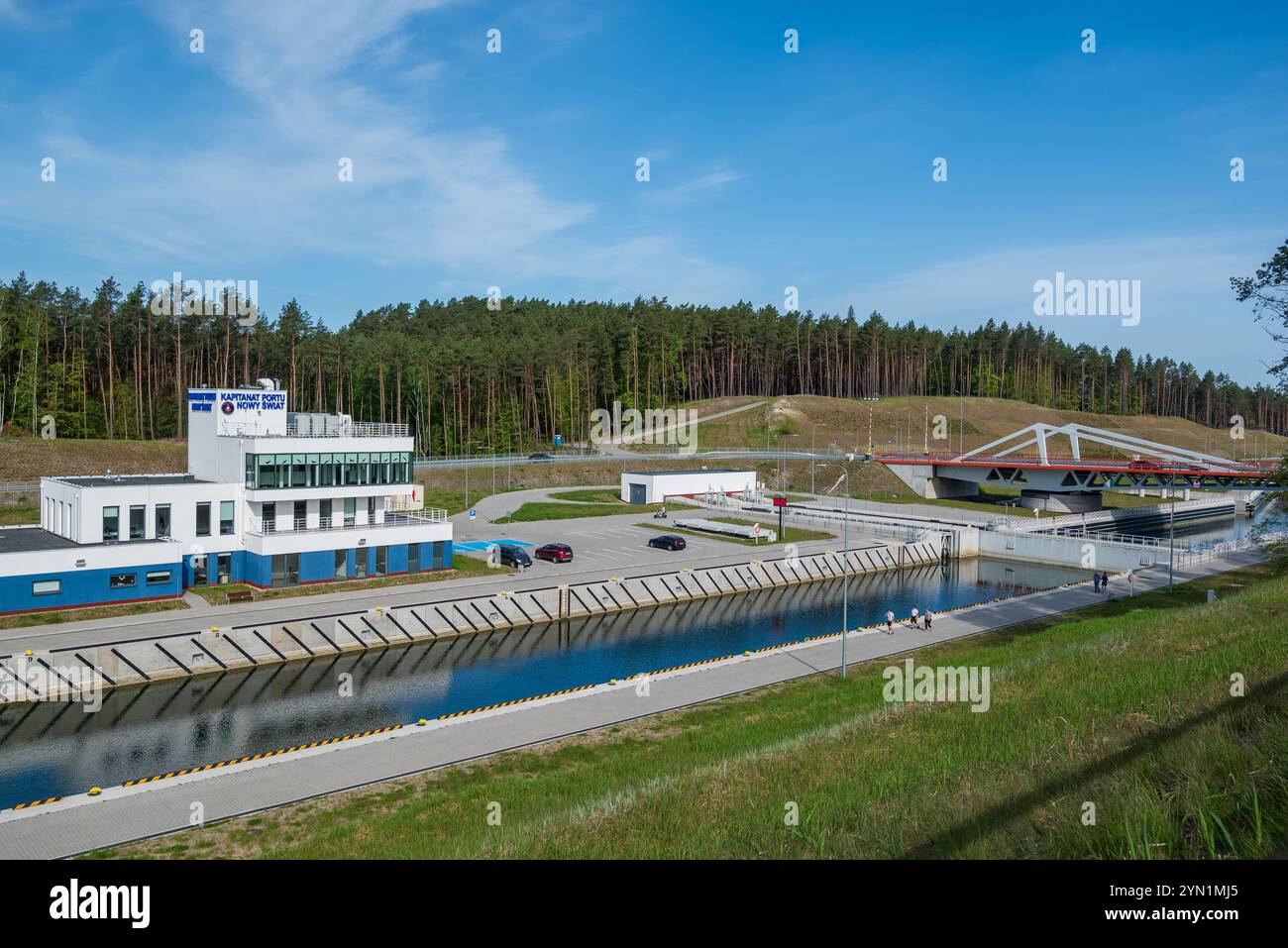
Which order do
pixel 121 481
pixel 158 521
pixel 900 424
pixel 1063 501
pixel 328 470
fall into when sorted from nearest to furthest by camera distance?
pixel 158 521
pixel 121 481
pixel 328 470
pixel 1063 501
pixel 900 424

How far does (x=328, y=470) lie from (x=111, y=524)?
9.58m

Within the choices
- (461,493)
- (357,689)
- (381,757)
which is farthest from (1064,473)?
(381,757)

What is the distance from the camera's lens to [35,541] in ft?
119

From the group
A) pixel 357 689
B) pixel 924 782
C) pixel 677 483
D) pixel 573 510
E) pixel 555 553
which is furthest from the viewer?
pixel 677 483

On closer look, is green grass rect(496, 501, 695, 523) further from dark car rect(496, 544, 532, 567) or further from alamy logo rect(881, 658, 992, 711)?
alamy logo rect(881, 658, 992, 711)

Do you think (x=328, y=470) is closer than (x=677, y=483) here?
Yes

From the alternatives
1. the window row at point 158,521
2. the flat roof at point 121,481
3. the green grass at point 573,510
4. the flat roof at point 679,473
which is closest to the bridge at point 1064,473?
the flat roof at point 679,473

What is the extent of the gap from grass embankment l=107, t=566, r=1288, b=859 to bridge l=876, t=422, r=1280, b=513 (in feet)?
193

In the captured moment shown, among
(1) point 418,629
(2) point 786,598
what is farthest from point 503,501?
(1) point 418,629

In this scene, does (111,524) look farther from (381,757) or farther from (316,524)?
(381,757)

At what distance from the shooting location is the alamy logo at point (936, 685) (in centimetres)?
1739

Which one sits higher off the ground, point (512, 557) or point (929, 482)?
point (929, 482)

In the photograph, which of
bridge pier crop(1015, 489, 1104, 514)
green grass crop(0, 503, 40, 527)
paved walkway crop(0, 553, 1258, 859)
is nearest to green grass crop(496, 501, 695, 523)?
green grass crop(0, 503, 40, 527)

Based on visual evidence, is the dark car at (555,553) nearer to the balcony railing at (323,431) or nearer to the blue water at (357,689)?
the blue water at (357,689)
